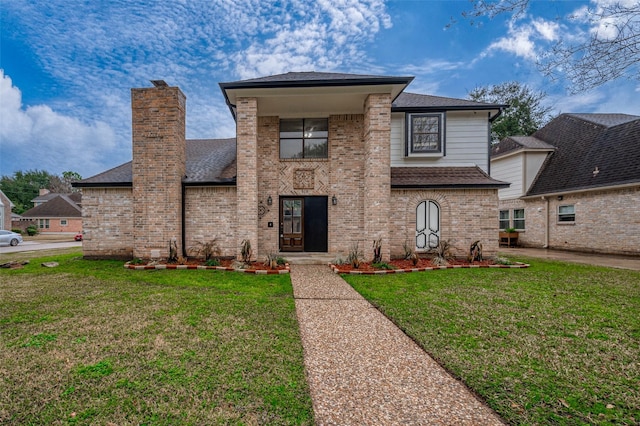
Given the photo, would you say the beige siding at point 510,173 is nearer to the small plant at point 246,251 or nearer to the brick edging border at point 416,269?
the brick edging border at point 416,269

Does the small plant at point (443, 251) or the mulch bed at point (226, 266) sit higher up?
the small plant at point (443, 251)

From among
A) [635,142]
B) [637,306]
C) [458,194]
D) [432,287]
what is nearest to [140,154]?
[432,287]

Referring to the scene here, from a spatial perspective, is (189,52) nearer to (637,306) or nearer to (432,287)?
(432,287)

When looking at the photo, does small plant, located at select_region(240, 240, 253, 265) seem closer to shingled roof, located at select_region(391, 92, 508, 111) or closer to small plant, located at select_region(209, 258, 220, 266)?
small plant, located at select_region(209, 258, 220, 266)

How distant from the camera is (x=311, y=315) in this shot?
14.2 ft

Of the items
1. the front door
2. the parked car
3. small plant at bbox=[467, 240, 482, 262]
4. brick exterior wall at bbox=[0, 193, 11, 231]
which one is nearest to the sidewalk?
small plant at bbox=[467, 240, 482, 262]

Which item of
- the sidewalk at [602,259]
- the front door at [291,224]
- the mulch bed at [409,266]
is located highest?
the front door at [291,224]

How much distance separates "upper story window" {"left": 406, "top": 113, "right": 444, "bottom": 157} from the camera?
10.0 meters

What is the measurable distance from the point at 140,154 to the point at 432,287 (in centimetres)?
963

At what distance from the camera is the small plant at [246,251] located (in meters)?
8.41

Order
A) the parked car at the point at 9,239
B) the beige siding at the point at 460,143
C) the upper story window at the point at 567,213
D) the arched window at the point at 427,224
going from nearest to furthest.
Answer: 1. the arched window at the point at 427,224
2. the beige siding at the point at 460,143
3. the upper story window at the point at 567,213
4. the parked car at the point at 9,239

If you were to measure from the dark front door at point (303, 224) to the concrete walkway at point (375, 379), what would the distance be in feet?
18.5

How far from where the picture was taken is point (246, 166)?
8523 millimetres

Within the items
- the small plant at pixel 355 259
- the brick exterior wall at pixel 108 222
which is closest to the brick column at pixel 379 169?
the small plant at pixel 355 259
